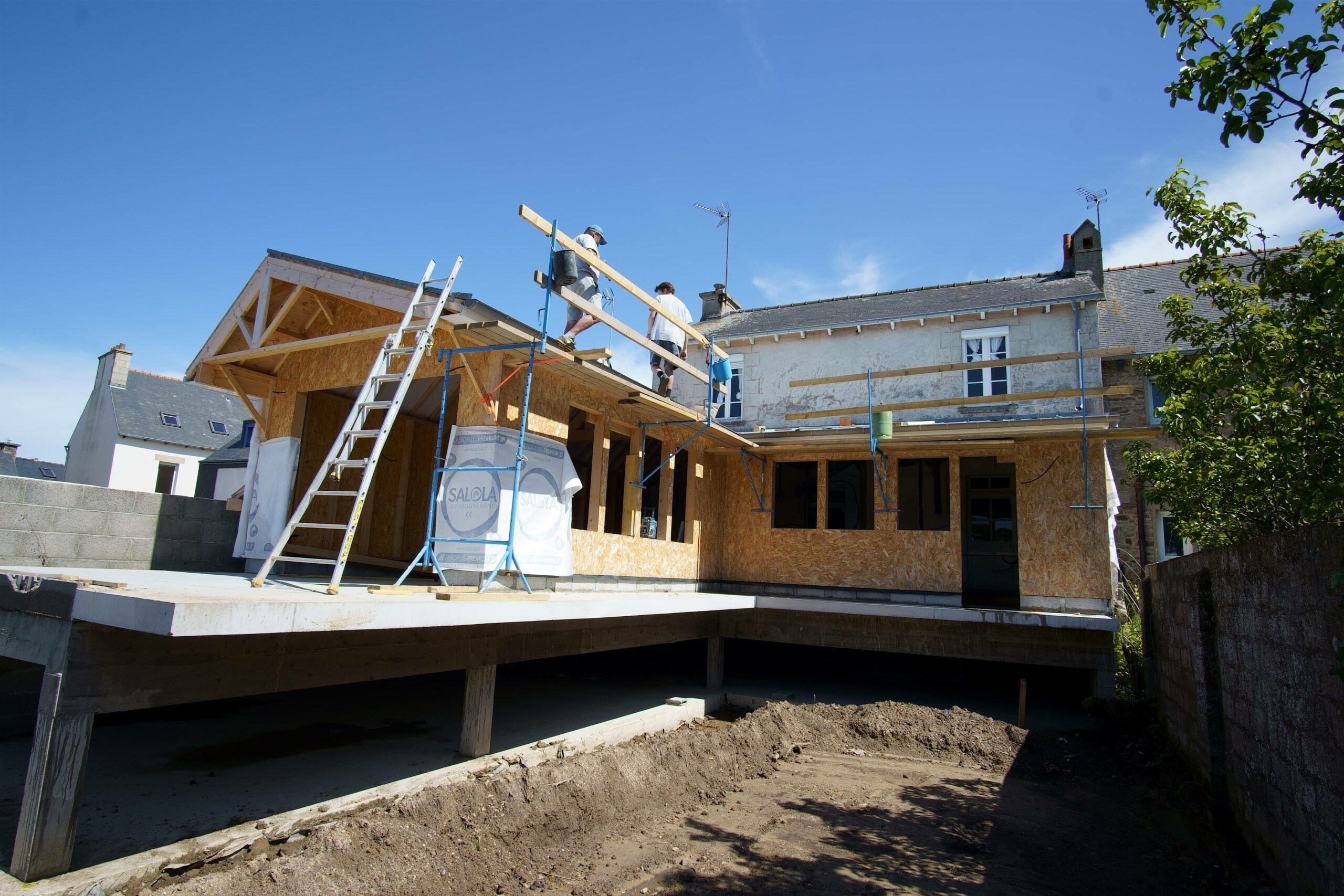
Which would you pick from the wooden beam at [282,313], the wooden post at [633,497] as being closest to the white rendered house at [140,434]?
the wooden beam at [282,313]

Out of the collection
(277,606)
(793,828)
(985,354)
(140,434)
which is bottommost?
(793,828)

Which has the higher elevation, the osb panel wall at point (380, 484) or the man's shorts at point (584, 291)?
the man's shorts at point (584, 291)

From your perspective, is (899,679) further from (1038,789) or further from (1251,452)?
(1251,452)

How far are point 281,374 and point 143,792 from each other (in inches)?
224

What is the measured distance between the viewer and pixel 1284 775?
4.44 meters

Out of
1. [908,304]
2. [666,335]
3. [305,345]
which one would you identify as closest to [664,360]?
[666,335]

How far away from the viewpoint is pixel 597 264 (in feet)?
24.3

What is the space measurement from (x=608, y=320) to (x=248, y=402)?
5.42 metres

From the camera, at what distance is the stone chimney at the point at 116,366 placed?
2672cm

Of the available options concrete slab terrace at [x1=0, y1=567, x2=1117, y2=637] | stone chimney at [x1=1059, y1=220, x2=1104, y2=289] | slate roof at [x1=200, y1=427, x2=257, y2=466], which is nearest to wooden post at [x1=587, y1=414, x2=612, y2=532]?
concrete slab terrace at [x1=0, y1=567, x2=1117, y2=637]

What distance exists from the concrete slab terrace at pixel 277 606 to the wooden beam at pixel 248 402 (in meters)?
2.92

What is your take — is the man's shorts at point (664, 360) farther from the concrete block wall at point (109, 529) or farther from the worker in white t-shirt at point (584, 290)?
the concrete block wall at point (109, 529)

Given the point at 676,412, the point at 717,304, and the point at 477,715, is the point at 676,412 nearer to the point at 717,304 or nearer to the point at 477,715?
the point at 477,715

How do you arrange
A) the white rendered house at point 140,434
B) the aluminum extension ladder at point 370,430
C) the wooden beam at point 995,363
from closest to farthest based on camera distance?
the aluminum extension ladder at point 370,430 → the wooden beam at point 995,363 → the white rendered house at point 140,434
